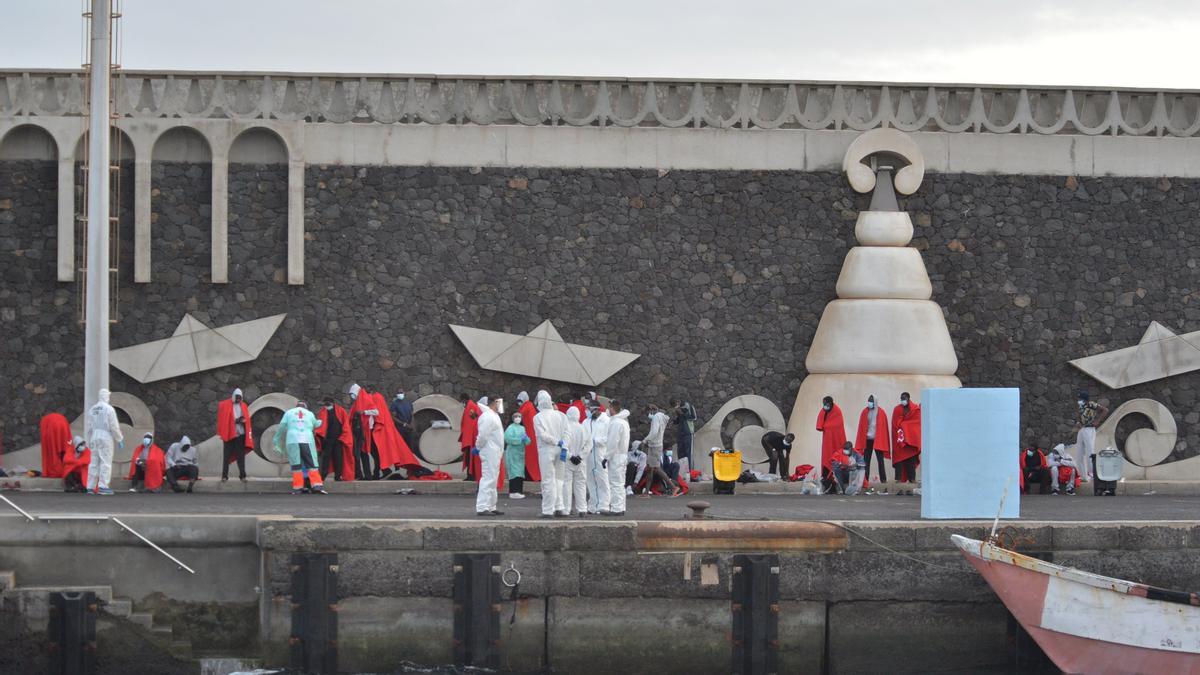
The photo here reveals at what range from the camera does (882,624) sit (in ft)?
61.4

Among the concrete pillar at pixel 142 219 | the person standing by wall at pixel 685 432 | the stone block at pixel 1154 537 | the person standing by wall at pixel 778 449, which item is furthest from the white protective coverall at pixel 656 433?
the stone block at pixel 1154 537

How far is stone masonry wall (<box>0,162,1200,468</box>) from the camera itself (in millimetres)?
27953

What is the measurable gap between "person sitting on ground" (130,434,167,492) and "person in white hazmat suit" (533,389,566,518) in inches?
216

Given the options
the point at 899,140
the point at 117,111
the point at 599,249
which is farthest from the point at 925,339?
the point at 117,111

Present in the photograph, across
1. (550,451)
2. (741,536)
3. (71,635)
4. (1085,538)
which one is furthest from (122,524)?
(1085,538)

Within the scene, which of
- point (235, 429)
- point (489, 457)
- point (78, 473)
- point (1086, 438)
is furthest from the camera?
point (1086, 438)

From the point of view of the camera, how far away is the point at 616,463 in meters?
21.2

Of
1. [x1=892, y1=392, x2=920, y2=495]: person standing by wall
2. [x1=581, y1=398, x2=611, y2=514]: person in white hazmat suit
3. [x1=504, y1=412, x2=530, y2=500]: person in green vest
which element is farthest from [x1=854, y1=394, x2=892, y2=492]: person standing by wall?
[x1=581, y1=398, x2=611, y2=514]: person in white hazmat suit

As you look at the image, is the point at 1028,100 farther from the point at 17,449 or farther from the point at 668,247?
the point at 17,449

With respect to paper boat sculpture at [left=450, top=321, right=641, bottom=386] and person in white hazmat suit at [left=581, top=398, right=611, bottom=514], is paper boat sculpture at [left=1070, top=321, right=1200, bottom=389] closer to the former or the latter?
paper boat sculpture at [left=450, top=321, right=641, bottom=386]

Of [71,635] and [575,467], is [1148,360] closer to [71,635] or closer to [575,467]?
[575,467]

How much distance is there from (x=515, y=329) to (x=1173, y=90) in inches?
396

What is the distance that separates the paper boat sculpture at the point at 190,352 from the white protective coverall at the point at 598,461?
7.72 meters

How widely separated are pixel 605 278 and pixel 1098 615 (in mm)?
11919
